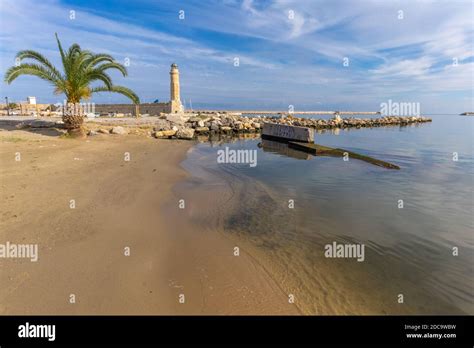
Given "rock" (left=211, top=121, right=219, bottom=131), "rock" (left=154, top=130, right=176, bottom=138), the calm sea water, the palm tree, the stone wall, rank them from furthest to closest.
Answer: the stone wall
"rock" (left=211, top=121, right=219, bottom=131)
"rock" (left=154, top=130, right=176, bottom=138)
the palm tree
the calm sea water

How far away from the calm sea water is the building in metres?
37.0

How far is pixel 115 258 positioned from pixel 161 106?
4748 cm

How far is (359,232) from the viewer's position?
6258mm

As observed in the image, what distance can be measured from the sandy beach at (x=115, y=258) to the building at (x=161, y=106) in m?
40.6

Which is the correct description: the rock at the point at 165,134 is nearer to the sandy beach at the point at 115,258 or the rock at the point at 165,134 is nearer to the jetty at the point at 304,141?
the jetty at the point at 304,141

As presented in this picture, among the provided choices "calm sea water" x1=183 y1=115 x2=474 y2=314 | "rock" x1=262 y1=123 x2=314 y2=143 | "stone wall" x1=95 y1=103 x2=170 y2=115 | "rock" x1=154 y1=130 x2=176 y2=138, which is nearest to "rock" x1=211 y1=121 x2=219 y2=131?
"rock" x1=262 y1=123 x2=314 y2=143

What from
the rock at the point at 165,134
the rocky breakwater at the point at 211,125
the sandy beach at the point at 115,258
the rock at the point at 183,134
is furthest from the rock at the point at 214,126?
the sandy beach at the point at 115,258

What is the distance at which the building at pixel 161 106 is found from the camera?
46.5 meters

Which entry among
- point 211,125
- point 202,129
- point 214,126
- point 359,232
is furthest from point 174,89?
point 359,232

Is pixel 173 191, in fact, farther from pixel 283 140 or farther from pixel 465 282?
pixel 283 140

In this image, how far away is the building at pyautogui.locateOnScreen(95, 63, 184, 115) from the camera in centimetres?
4650

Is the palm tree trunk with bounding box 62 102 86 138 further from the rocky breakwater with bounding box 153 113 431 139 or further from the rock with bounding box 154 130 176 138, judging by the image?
the rocky breakwater with bounding box 153 113 431 139

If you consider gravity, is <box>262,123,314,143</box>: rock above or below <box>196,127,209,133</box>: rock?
below
